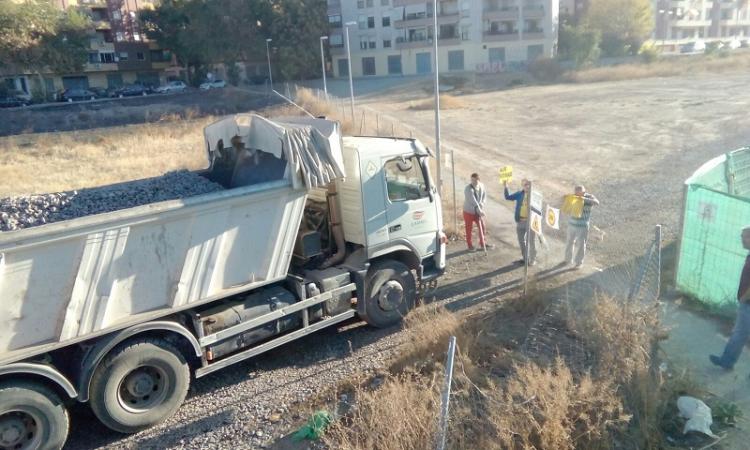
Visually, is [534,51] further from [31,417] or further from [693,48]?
[31,417]

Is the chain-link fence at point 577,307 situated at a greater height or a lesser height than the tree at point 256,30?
lesser

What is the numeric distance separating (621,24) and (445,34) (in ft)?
66.1

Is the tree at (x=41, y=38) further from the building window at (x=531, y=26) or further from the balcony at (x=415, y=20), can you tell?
the building window at (x=531, y=26)

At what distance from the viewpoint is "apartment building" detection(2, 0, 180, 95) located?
65.9 m

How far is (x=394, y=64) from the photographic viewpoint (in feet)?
237

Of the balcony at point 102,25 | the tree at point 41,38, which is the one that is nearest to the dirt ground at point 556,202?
the tree at point 41,38

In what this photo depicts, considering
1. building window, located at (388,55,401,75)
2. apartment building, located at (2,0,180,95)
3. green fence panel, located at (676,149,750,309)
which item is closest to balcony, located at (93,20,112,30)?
apartment building, located at (2,0,180,95)

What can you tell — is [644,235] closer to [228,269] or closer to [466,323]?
[466,323]

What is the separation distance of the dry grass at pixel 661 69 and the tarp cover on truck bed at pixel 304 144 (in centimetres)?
4954

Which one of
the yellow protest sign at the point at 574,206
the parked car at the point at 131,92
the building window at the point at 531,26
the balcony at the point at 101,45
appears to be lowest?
the yellow protest sign at the point at 574,206

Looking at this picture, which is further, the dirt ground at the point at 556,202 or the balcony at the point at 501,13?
the balcony at the point at 501,13

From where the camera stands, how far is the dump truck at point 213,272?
17.4ft

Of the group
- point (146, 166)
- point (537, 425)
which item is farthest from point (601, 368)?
point (146, 166)

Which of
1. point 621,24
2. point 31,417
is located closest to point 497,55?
point 621,24
